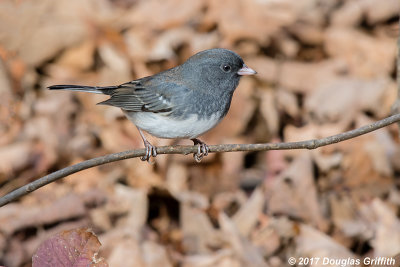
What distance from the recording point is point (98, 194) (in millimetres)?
3299

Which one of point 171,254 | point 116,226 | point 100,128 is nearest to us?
point 171,254

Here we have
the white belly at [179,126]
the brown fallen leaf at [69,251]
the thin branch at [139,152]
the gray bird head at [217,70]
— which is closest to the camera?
the brown fallen leaf at [69,251]

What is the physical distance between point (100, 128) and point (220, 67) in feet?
5.45

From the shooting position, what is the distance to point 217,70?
2604mm

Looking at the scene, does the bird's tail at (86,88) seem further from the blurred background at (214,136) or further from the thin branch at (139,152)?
the thin branch at (139,152)

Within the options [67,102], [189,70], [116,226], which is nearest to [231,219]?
[116,226]

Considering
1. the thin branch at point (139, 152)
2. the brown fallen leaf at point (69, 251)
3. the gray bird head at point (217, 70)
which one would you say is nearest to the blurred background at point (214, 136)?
the gray bird head at point (217, 70)

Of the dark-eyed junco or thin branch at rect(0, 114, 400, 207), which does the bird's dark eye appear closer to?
the dark-eyed junco

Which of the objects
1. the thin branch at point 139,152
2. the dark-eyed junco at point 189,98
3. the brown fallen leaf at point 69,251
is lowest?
the brown fallen leaf at point 69,251

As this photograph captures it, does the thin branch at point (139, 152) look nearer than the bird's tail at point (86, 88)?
Yes

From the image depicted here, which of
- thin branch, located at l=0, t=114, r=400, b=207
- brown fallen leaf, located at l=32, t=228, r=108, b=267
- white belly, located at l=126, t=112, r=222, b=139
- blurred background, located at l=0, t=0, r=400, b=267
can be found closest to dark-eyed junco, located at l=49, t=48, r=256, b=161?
white belly, located at l=126, t=112, r=222, b=139

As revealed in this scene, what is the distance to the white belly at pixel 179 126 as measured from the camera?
7.95 feet

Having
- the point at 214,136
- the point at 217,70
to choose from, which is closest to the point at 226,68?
the point at 217,70

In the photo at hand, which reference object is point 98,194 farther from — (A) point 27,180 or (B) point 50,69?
(B) point 50,69
